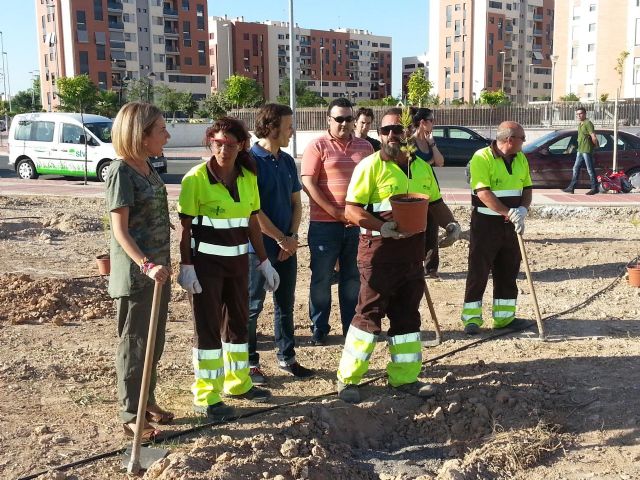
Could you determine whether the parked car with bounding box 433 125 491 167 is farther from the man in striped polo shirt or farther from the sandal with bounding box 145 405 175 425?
the sandal with bounding box 145 405 175 425

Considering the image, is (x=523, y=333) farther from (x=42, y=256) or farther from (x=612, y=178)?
(x=612, y=178)

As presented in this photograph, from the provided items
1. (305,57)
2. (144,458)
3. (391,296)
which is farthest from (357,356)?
(305,57)

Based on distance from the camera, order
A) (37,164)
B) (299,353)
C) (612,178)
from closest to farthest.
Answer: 1. (299,353)
2. (612,178)
3. (37,164)

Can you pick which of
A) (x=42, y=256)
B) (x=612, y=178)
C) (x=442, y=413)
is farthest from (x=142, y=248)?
(x=612, y=178)

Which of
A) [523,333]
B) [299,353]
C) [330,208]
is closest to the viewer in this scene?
[330,208]

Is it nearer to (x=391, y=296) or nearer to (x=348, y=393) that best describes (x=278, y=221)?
(x=391, y=296)

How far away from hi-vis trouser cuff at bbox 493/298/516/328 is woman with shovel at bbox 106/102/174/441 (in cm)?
320

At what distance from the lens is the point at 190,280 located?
3.98 m

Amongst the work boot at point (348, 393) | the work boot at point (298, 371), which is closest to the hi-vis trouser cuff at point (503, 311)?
the work boot at point (298, 371)

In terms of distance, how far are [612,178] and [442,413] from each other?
38.4 ft

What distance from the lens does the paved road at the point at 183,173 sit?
18688 mm

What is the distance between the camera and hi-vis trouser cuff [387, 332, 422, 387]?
460cm

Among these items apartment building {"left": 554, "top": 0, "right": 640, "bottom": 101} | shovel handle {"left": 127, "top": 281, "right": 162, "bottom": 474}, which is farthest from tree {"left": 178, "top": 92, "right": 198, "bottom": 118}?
shovel handle {"left": 127, "top": 281, "right": 162, "bottom": 474}

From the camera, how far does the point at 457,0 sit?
101375mm
